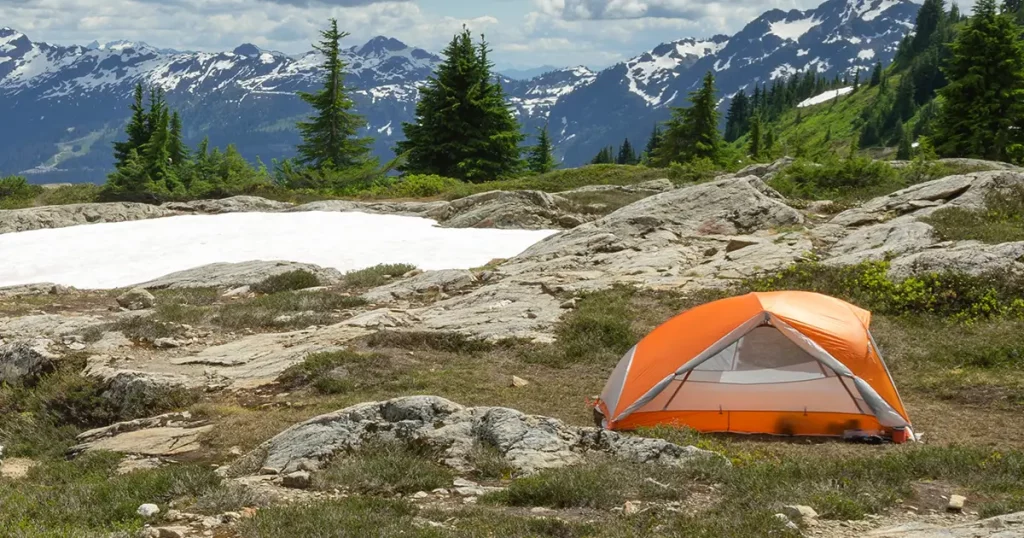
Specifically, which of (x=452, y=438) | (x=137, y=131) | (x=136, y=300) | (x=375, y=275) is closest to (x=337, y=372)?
(x=452, y=438)

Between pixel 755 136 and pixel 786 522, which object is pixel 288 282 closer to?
pixel 786 522

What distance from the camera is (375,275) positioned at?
2305 centimetres

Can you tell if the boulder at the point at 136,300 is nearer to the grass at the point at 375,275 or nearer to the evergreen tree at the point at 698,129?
the grass at the point at 375,275

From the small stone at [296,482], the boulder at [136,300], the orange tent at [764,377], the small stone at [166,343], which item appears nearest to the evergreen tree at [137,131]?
the boulder at [136,300]

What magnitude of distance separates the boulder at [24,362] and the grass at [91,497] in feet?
16.1

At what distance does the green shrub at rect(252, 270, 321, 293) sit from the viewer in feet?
74.1

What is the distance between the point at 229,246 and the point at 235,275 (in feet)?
15.0

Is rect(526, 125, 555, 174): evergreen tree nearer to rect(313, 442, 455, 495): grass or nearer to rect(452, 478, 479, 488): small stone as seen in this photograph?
rect(313, 442, 455, 495): grass

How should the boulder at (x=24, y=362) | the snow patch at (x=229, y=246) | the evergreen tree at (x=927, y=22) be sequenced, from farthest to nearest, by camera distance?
the evergreen tree at (x=927, y=22) → the snow patch at (x=229, y=246) → the boulder at (x=24, y=362)

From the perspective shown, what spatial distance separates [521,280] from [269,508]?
41.9 feet

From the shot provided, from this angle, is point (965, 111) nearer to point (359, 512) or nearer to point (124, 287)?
point (124, 287)

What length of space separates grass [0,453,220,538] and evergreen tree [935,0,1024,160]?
3839cm

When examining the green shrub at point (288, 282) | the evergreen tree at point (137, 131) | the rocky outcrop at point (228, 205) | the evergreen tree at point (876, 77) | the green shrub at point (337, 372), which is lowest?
the green shrub at point (288, 282)

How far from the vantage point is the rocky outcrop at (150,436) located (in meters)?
10.9
